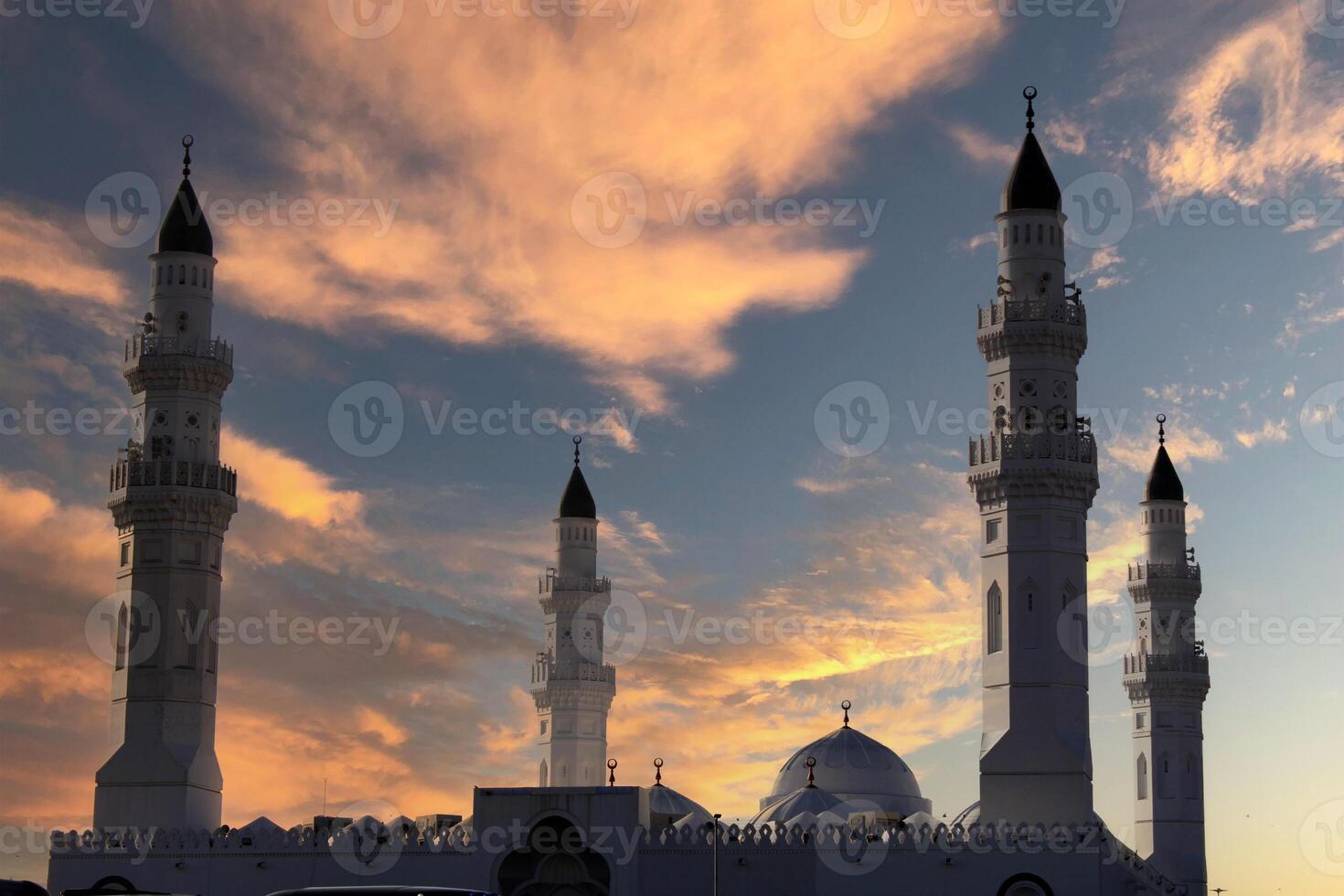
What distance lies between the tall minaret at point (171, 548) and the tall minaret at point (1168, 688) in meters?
36.6

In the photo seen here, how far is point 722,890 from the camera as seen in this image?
5075 centimetres

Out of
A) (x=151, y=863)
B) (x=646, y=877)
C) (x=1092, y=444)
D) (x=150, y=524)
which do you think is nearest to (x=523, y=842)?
(x=646, y=877)

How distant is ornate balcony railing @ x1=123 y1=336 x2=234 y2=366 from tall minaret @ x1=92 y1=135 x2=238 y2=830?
0.12 feet

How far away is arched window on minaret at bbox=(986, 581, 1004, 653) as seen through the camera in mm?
53500

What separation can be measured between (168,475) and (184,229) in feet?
24.6

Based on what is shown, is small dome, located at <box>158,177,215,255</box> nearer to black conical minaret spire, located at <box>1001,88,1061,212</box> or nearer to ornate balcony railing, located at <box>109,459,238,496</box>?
ornate balcony railing, located at <box>109,459,238,496</box>

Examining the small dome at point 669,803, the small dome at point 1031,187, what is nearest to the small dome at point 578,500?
the small dome at point 669,803

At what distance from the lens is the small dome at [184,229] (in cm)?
5741

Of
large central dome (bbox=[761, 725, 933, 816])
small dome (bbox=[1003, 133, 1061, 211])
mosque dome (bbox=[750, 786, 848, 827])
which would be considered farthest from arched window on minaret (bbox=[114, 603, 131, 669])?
small dome (bbox=[1003, 133, 1061, 211])

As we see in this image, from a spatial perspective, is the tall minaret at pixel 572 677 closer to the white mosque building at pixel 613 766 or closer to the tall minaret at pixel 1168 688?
the white mosque building at pixel 613 766

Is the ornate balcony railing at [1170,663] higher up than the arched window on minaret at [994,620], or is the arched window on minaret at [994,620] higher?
the ornate balcony railing at [1170,663]

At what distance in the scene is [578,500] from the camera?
79688mm

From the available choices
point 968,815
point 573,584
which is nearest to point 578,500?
point 573,584

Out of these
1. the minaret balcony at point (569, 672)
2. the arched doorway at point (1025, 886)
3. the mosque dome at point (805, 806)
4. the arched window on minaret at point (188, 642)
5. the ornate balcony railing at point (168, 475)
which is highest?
the ornate balcony railing at point (168, 475)
